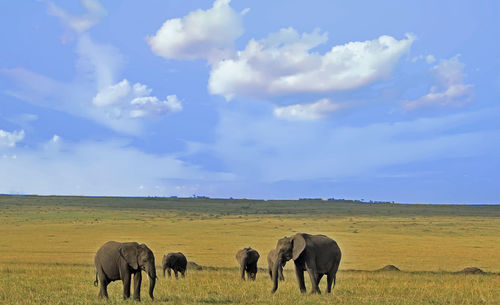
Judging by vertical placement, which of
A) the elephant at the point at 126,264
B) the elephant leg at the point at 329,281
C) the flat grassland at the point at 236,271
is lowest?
the flat grassland at the point at 236,271

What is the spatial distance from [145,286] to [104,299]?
4.11 metres

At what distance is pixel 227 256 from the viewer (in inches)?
1686

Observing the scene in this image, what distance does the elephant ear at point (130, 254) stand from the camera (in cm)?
1609

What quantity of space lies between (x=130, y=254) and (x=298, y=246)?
525 centimetres

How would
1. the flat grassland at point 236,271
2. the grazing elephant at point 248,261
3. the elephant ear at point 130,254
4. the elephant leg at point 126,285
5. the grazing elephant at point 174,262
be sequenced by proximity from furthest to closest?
the grazing elephant at point 174,262 → the grazing elephant at point 248,261 → the flat grassland at point 236,271 → the elephant leg at point 126,285 → the elephant ear at point 130,254

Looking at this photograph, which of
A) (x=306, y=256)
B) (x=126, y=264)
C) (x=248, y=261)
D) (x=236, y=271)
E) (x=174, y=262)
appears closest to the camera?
(x=126, y=264)

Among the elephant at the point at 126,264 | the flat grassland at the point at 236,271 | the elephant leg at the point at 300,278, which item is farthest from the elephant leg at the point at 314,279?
the elephant at the point at 126,264

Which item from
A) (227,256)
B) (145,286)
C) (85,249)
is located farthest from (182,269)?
(85,249)

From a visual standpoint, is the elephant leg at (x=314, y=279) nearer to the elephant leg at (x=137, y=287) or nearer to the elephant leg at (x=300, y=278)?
the elephant leg at (x=300, y=278)

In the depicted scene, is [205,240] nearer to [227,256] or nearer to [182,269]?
[227,256]

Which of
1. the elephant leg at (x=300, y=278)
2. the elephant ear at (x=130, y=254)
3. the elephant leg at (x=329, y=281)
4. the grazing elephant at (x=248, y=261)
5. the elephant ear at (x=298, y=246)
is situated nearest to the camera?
the elephant ear at (x=130, y=254)

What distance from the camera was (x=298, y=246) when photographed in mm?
18234

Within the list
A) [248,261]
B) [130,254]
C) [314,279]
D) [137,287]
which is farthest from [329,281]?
[130,254]

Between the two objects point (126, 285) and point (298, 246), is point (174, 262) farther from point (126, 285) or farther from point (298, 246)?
point (126, 285)
